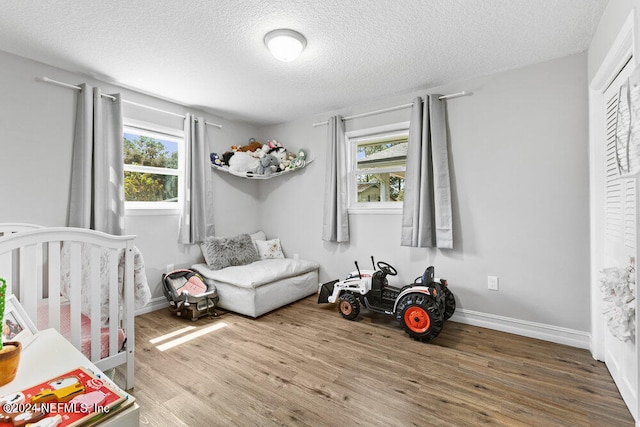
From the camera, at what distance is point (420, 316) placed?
95.4 inches

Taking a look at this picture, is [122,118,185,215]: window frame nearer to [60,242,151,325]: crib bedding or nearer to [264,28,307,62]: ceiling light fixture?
[60,242,151,325]: crib bedding

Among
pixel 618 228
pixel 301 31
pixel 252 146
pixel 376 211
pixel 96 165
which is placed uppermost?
pixel 301 31

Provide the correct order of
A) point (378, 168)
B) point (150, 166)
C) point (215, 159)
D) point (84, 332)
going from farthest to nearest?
point (215, 159)
point (378, 168)
point (150, 166)
point (84, 332)

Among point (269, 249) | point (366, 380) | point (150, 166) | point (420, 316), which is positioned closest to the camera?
point (366, 380)

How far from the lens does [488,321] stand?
272cm

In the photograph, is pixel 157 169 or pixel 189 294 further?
pixel 157 169

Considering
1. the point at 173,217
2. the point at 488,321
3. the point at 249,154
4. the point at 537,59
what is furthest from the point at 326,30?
the point at 488,321

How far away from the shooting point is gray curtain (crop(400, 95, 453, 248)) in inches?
112

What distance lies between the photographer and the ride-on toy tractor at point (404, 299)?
7.88 feet

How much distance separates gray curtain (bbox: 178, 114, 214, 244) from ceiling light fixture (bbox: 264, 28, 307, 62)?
5.67 feet

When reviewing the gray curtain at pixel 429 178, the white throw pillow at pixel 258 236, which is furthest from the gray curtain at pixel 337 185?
the white throw pillow at pixel 258 236

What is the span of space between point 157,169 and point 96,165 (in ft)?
2.40

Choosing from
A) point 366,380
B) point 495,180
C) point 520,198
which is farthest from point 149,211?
point 520,198

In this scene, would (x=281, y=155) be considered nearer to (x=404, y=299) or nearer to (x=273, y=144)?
(x=273, y=144)
